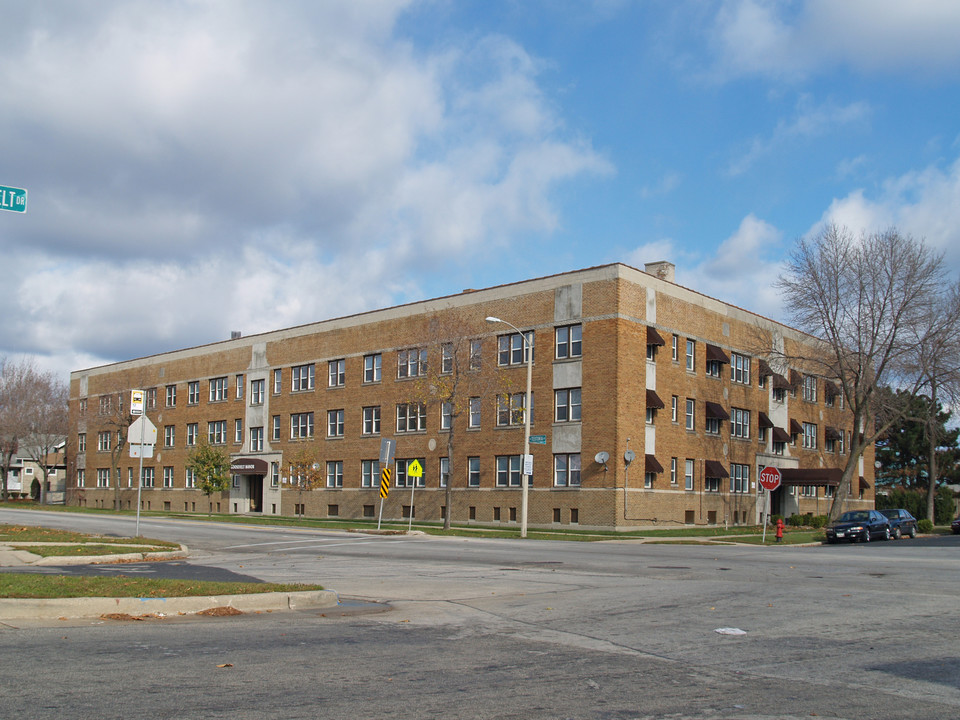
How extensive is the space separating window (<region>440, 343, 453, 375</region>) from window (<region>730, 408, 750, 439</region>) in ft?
54.3

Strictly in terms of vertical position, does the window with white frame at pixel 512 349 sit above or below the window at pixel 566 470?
above

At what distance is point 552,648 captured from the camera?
9.77m

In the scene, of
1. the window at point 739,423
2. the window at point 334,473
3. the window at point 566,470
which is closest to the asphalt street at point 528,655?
the window at point 566,470

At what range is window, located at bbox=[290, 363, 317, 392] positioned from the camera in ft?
193

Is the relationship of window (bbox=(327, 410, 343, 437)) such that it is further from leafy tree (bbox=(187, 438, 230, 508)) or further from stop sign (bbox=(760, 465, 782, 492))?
stop sign (bbox=(760, 465, 782, 492))

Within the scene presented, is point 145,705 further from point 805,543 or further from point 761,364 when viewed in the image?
point 761,364

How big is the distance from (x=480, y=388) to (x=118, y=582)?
111 ft

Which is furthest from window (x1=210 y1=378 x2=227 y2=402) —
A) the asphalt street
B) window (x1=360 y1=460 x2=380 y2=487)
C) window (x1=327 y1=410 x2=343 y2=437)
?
the asphalt street

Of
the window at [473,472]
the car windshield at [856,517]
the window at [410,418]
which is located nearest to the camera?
the car windshield at [856,517]

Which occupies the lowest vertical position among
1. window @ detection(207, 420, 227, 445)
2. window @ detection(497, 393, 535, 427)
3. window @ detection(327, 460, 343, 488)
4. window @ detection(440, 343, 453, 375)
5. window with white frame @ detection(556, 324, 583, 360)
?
window @ detection(327, 460, 343, 488)

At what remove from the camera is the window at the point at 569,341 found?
1754 inches

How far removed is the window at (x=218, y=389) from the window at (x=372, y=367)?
1572cm

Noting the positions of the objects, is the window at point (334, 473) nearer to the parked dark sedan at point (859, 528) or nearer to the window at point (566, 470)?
the window at point (566, 470)

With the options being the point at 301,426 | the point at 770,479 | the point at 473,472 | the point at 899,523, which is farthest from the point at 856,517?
the point at 301,426
